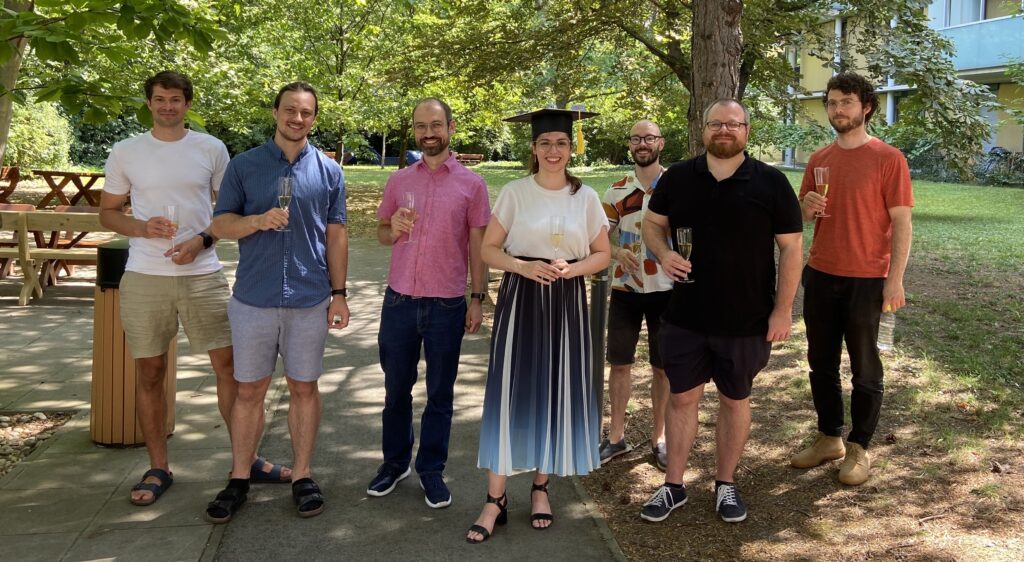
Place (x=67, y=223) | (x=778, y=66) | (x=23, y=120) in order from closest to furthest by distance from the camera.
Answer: (x=67, y=223), (x=778, y=66), (x=23, y=120)

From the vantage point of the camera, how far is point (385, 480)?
4.70 metres

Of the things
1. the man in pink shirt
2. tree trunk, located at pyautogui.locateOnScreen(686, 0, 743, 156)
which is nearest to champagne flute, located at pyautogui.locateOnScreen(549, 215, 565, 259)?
the man in pink shirt

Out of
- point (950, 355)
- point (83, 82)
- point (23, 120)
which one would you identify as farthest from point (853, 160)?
point (23, 120)

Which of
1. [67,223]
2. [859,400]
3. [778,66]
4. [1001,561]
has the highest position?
[778,66]

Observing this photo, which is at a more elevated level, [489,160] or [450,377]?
[489,160]

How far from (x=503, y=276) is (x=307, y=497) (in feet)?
5.11

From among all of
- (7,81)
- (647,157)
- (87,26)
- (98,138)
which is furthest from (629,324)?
(98,138)

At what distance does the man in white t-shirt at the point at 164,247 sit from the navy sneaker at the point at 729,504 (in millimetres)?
2701

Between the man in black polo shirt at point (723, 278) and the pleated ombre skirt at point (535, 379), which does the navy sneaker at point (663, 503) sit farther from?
the pleated ombre skirt at point (535, 379)

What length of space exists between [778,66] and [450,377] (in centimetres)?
845

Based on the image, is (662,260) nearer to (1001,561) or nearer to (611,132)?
(1001,561)

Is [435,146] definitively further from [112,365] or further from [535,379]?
[112,365]

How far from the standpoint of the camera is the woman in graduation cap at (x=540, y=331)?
13.5 ft

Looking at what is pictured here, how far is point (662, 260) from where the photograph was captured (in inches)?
165
